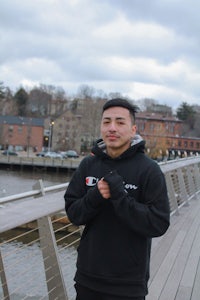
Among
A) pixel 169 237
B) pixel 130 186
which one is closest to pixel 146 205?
pixel 130 186

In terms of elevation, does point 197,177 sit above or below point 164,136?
below

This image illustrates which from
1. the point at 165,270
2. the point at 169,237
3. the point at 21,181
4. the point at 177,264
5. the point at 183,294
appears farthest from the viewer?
the point at 21,181

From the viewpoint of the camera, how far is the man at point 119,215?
7.15 ft

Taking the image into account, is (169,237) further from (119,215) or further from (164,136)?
(164,136)

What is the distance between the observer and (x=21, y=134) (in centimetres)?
9369

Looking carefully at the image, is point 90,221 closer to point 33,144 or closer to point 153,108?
point 33,144

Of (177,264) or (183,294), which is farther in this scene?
(177,264)

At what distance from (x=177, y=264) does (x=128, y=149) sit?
11.0 ft

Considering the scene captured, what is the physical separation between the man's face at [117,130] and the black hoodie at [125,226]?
53 millimetres

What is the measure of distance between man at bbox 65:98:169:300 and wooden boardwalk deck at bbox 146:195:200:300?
6.62ft

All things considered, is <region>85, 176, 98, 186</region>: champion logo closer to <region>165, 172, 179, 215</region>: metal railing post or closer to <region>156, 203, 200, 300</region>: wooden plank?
<region>156, 203, 200, 300</region>: wooden plank

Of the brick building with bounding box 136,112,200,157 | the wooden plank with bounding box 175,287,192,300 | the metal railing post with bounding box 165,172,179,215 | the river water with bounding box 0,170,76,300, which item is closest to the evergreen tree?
the brick building with bounding box 136,112,200,157

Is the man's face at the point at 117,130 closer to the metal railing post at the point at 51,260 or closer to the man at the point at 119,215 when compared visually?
the man at the point at 119,215

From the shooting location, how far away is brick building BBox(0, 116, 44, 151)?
92.8 meters
